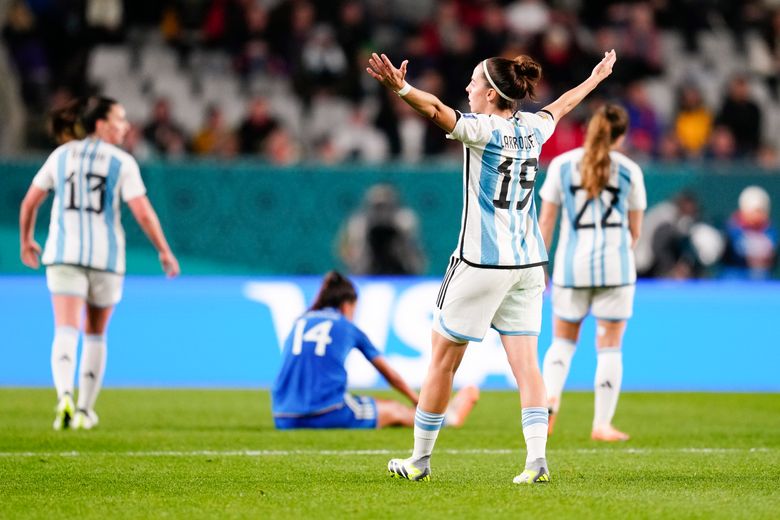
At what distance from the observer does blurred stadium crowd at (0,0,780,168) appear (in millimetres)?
16734

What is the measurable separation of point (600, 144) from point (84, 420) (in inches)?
152

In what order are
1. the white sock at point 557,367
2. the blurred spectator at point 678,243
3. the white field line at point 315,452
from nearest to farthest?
the white field line at point 315,452 → the white sock at point 557,367 → the blurred spectator at point 678,243

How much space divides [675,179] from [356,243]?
3572 mm

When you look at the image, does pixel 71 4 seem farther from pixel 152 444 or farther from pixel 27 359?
pixel 152 444

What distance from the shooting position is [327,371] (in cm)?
898

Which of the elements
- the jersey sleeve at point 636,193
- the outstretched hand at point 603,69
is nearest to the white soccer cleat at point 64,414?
the jersey sleeve at point 636,193

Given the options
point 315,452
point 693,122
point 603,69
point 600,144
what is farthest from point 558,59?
point 603,69

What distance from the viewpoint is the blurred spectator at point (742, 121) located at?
57.6 feet

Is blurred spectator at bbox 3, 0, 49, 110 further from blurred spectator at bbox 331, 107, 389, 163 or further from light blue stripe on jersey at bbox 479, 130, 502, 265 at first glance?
light blue stripe on jersey at bbox 479, 130, 502, 265

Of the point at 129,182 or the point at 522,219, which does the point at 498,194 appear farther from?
the point at 129,182

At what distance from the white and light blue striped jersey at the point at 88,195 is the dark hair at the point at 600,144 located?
296cm

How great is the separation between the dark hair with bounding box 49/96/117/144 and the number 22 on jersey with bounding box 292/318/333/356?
6.46 ft

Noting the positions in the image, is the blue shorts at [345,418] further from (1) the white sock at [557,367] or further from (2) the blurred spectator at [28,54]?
(2) the blurred spectator at [28,54]

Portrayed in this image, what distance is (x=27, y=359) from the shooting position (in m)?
12.4
